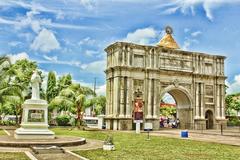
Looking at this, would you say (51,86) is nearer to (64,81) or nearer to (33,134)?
(64,81)

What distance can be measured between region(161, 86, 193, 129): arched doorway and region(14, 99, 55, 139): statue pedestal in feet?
68.7

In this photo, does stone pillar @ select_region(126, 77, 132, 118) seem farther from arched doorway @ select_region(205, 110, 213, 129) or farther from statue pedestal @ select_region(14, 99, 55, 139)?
statue pedestal @ select_region(14, 99, 55, 139)

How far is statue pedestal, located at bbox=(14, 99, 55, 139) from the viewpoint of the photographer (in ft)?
→ 59.1

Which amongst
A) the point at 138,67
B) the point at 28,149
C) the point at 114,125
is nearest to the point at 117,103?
the point at 114,125

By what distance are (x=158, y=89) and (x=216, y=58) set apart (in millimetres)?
9258

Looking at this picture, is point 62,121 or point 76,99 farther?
point 62,121

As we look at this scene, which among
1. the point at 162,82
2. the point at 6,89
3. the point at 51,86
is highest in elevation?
the point at 51,86

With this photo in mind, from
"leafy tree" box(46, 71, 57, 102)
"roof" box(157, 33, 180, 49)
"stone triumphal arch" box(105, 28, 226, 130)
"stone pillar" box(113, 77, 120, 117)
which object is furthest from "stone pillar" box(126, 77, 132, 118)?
"leafy tree" box(46, 71, 57, 102)

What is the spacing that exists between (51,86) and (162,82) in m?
25.0

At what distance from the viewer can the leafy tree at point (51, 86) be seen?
55.3 m

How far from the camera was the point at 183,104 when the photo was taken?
40656 millimetres

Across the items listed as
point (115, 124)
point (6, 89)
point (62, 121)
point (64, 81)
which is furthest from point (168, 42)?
point (64, 81)

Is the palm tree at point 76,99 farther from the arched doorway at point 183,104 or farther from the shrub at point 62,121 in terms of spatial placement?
the shrub at point 62,121

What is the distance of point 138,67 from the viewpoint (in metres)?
36.1
